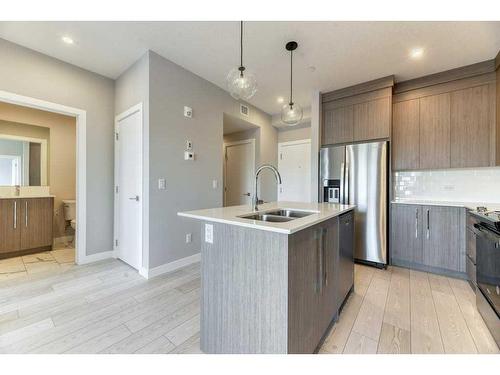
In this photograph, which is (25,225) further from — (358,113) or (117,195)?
(358,113)

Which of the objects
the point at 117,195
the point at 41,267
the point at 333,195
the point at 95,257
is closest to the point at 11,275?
the point at 41,267

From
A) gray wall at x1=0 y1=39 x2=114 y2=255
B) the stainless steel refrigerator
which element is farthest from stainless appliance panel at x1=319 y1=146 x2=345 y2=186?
gray wall at x1=0 y1=39 x2=114 y2=255

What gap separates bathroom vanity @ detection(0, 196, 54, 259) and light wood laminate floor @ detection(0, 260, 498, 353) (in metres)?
1.04

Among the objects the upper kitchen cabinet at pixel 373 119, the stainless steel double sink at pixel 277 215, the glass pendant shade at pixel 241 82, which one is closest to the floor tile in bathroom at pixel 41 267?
the stainless steel double sink at pixel 277 215

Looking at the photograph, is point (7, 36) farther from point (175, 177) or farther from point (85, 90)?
point (175, 177)

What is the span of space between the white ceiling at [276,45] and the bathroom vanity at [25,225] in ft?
7.10

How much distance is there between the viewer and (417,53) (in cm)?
249

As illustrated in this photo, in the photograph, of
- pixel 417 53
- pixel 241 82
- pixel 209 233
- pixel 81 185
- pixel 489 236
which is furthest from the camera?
pixel 81 185

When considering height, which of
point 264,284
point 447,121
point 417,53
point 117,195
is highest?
point 417,53

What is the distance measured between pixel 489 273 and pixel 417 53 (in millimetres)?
2314

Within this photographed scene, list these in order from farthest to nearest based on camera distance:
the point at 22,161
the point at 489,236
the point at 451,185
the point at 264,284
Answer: the point at 22,161 → the point at 451,185 → the point at 489,236 → the point at 264,284

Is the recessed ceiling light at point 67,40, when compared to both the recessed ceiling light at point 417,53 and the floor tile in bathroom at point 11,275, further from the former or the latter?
the recessed ceiling light at point 417,53

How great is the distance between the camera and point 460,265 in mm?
2596
